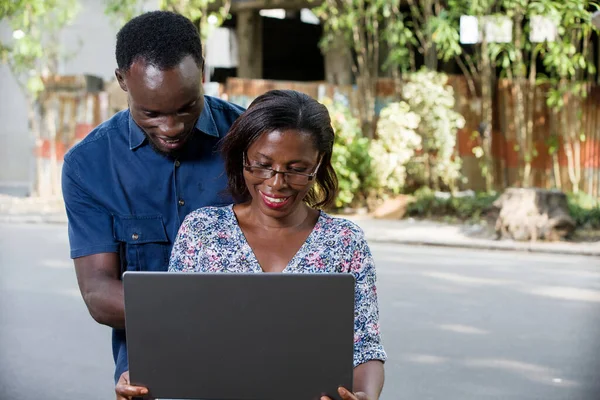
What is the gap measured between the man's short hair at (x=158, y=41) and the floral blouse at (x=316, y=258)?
48 centimetres

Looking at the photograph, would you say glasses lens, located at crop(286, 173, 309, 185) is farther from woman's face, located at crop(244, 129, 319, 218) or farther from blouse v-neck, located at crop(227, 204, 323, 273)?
blouse v-neck, located at crop(227, 204, 323, 273)

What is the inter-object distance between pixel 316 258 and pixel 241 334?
560 mm

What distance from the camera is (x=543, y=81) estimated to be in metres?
15.3

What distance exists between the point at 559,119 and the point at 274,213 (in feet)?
44.1

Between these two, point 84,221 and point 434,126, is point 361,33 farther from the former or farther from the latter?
point 84,221

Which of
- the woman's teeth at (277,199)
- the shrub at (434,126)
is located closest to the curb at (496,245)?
the shrub at (434,126)

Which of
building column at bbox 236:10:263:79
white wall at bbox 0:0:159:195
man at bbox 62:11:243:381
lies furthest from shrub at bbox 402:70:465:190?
man at bbox 62:11:243:381

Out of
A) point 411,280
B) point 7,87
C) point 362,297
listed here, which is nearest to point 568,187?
point 411,280

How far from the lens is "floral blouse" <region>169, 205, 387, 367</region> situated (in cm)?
260

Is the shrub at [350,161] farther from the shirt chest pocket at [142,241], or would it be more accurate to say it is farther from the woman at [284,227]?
the woman at [284,227]

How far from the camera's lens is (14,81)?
18.7 metres

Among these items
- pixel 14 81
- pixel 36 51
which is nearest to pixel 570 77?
pixel 36 51

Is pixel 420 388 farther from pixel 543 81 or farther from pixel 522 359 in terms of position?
pixel 543 81

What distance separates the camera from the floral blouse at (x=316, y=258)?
2.60 metres
